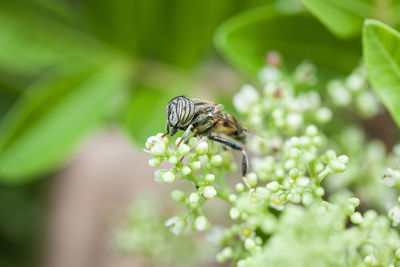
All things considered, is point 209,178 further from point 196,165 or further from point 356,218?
point 356,218

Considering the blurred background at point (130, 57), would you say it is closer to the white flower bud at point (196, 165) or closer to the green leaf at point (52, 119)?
the green leaf at point (52, 119)

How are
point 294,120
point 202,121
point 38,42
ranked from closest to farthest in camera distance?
point 202,121, point 294,120, point 38,42

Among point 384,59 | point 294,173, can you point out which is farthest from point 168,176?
point 384,59

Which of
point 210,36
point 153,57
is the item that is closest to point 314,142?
point 210,36

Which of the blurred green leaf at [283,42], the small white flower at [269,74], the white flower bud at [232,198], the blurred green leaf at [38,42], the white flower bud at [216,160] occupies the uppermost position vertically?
the blurred green leaf at [38,42]

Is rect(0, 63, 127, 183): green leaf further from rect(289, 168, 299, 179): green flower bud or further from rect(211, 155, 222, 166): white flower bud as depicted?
rect(289, 168, 299, 179): green flower bud

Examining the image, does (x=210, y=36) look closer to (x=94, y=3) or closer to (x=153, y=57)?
(x=153, y=57)

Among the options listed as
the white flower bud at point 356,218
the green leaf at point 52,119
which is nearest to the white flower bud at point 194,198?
the white flower bud at point 356,218
